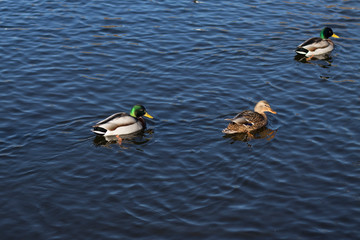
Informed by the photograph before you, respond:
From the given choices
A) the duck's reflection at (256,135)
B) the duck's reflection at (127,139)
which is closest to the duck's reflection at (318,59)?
the duck's reflection at (256,135)

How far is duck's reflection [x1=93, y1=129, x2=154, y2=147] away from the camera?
46.7ft

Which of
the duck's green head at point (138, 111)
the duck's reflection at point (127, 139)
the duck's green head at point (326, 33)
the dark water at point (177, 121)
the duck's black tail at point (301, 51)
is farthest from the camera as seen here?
the duck's green head at point (326, 33)

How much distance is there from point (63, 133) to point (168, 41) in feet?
24.3

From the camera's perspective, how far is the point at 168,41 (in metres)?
20.5

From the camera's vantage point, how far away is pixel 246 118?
47.4ft

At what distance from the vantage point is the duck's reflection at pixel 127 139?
561 inches

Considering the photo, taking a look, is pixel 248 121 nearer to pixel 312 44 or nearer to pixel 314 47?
pixel 314 47

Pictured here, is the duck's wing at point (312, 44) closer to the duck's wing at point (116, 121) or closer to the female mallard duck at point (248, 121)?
the female mallard duck at point (248, 121)

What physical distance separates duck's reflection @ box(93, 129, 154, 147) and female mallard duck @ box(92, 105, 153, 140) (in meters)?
0.12

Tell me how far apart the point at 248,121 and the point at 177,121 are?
193 centimetres

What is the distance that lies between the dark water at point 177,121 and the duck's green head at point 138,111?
15.3 inches

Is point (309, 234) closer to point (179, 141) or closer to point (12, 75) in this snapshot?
point (179, 141)

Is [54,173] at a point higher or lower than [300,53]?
lower

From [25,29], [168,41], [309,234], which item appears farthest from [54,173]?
[25,29]
